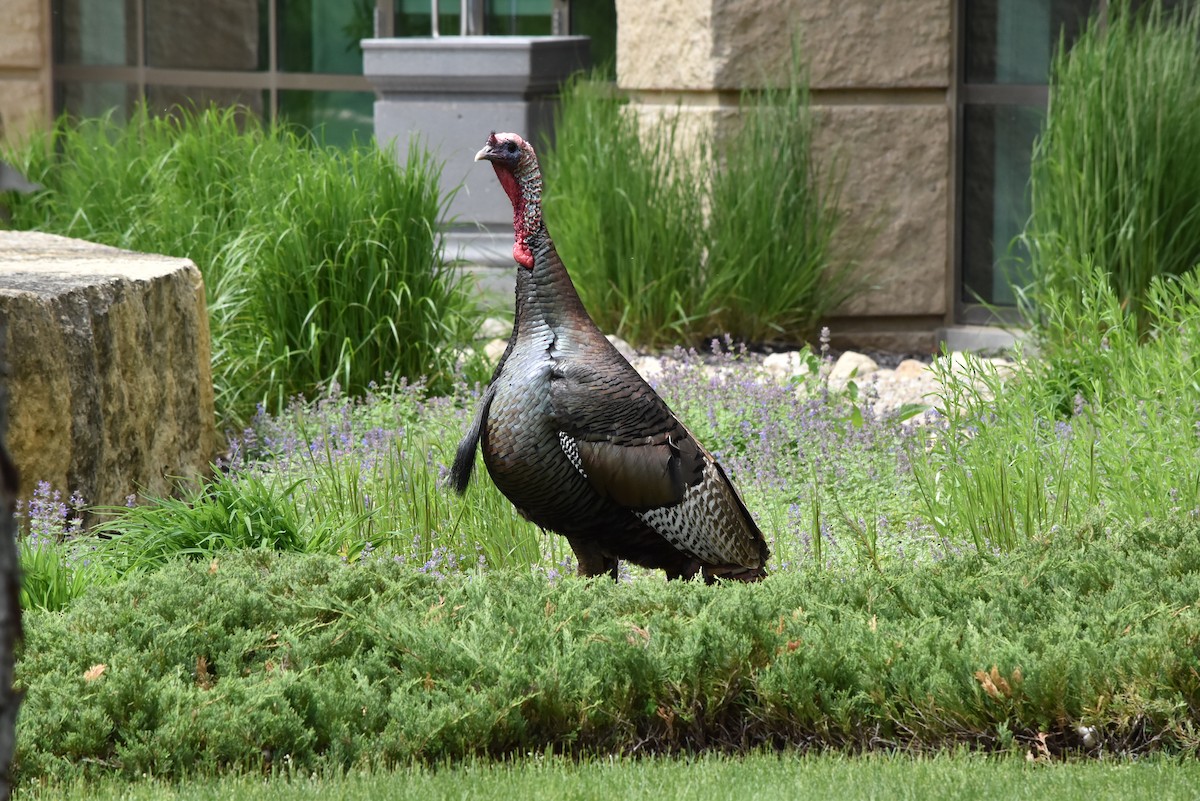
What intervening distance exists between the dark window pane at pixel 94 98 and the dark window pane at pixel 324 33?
1.34m

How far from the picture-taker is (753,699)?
333 centimetres

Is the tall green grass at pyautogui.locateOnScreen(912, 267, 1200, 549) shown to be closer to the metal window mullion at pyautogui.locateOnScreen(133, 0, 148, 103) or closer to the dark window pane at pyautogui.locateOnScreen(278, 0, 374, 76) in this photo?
the dark window pane at pyautogui.locateOnScreen(278, 0, 374, 76)

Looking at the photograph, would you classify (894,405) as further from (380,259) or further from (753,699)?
(753,699)

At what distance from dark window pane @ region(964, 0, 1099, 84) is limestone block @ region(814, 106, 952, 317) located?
36cm

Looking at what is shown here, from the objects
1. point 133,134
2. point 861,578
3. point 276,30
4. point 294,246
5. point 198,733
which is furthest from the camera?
point 276,30

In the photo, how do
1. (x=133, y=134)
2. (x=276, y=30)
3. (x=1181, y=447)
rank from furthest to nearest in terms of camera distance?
(x=276, y=30) → (x=133, y=134) → (x=1181, y=447)

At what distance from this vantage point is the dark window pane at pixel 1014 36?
307 inches

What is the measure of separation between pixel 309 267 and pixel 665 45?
2.51m

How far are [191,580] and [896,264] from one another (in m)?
5.06

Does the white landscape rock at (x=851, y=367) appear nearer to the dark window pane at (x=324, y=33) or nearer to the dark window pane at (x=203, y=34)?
the dark window pane at (x=324, y=33)

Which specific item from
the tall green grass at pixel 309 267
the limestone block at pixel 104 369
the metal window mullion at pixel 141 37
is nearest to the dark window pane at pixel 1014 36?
the tall green grass at pixel 309 267

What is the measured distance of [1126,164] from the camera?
675 cm

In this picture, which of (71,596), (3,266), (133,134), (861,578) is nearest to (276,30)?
(133,134)

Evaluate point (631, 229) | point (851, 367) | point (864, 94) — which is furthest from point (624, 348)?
point (864, 94)
